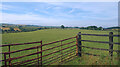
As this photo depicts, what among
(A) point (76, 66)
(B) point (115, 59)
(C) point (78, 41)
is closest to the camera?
(A) point (76, 66)

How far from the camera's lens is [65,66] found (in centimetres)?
477

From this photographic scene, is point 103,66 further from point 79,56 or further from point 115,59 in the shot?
point 79,56

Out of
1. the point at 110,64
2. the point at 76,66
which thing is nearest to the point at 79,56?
the point at 76,66

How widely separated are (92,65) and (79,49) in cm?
208

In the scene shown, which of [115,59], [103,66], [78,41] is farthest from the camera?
[78,41]

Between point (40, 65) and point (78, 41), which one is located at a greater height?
point (78, 41)

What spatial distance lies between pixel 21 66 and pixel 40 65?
0.91 metres

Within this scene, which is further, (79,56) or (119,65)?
(79,56)

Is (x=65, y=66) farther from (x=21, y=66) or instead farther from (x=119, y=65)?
(x=119, y=65)

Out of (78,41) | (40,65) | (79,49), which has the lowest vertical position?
(40,65)

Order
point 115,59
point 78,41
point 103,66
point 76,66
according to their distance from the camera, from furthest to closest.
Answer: point 78,41, point 115,59, point 76,66, point 103,66

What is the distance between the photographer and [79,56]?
630 cm

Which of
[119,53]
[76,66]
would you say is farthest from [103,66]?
[119,53]

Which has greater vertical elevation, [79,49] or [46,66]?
[79,49]
